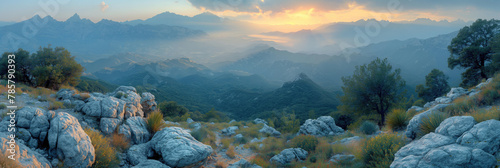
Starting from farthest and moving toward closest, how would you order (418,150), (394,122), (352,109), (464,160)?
(352,109), (394,122), (418,150), (464,160)

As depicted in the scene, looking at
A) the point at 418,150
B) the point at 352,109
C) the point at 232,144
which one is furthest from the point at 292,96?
the point at 418,150

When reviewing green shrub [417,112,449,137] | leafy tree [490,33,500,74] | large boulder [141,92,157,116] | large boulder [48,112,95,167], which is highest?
leafy tree [490,33,500,74]

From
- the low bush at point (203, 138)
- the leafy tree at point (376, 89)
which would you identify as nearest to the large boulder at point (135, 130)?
the low bush at point (203, 138)

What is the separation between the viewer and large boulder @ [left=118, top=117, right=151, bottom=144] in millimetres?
12457

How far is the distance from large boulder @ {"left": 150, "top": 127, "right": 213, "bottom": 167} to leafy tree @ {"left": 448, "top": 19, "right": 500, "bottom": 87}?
38.5m

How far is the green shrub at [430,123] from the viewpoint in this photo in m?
8.60

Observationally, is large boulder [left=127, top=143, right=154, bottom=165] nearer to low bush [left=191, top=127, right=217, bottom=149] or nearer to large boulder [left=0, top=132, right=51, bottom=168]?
large boulder [left=0, top=132, right=51, bottom=168]

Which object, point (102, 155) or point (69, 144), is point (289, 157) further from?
point (69, 144)

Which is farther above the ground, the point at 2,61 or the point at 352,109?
the point at 2,61

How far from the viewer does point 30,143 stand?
8594 millimetres

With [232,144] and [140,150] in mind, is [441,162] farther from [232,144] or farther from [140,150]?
[232,144]

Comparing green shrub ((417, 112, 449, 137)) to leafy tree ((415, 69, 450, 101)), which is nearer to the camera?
green shrub ((417, 112, 449, 137))

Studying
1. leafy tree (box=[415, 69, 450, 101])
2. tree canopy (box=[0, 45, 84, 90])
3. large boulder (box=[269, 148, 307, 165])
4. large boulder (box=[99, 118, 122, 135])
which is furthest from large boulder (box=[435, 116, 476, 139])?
leafy tree (box=[415, 69, 450, 101])

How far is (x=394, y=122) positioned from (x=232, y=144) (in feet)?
39.3
